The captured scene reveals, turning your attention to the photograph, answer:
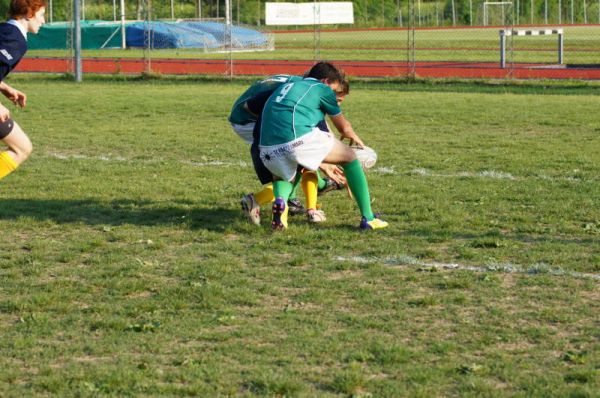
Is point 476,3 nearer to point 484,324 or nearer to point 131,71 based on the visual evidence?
point 131,71

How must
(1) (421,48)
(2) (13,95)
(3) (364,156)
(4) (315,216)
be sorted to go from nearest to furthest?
(2) (13,95)
(4) (315,216)
(3) (364,156)
(1) (421,48)

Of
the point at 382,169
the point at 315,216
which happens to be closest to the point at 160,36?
the point at 382,169

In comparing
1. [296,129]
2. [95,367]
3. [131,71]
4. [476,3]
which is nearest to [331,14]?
[476,3]

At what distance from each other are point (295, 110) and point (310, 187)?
888 mm

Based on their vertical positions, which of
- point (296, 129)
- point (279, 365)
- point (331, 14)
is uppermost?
point (331, 14)

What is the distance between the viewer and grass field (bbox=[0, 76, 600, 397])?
5031 millimetres

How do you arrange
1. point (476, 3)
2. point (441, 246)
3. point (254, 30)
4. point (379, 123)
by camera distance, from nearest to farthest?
1. point (441, 246)
2. point (379, 123)
3. point (254, 30)
4. point (476, 3)

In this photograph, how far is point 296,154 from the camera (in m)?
8.33

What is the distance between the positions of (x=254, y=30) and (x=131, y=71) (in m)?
14.4

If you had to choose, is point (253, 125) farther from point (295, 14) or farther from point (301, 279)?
point (295, 14)

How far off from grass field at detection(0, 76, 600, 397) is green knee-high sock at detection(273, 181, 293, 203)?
301mm

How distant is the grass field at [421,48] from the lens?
1444 inches

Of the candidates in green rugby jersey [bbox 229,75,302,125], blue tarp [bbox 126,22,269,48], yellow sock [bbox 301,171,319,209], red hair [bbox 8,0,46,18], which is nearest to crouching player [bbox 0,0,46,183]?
red hair [bbox 8,0,46,18]

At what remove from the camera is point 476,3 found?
5516cm
